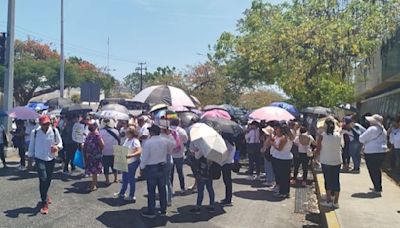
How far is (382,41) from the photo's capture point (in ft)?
72.7

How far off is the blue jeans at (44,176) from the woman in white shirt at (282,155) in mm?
4815

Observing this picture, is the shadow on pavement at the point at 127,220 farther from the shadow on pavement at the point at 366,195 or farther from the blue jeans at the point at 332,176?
the shadow on pavement at the point at 366,195

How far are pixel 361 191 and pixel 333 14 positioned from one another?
12371mm

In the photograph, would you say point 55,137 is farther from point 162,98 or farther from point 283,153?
point 283,153

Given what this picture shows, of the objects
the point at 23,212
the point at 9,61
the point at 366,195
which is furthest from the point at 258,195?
the point at 9,61

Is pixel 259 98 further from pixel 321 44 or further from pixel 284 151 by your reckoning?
pixel 284 151

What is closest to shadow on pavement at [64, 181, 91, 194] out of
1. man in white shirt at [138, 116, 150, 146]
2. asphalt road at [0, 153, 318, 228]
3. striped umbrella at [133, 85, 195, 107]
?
asphalt road at [0, 153, 318, 228]

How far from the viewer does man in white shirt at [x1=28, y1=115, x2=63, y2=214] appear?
9.38 metres

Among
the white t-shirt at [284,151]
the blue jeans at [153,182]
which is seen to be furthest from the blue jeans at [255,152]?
the blue jeans at [153,182]

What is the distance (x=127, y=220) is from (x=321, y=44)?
13248 mm

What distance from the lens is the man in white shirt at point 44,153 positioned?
30.8ft

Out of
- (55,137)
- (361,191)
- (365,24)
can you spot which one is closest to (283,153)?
(361,191)

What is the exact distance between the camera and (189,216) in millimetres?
9477

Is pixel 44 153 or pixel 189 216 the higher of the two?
pixel 44 153
